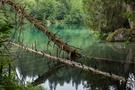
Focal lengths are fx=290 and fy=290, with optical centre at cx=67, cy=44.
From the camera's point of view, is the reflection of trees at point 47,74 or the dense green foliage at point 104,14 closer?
the reflection of trees at point 47,74

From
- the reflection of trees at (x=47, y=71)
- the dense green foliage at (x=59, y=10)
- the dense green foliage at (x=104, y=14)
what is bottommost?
the dense green foliage at (x=59, y=10)

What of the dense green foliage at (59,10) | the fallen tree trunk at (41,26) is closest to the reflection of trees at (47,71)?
the fallen tree trunk at (41,26)

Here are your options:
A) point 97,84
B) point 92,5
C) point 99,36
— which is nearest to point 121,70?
point 97,84

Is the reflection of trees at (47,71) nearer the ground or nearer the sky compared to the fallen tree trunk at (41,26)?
nearer the ground

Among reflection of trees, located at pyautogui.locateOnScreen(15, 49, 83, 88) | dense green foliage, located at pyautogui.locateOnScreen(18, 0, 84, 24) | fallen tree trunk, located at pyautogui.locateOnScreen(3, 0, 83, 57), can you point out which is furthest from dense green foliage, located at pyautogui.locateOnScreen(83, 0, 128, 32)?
dense green foliage, located at pyautogui.locateOnScreen(18, 0, 84, 24)

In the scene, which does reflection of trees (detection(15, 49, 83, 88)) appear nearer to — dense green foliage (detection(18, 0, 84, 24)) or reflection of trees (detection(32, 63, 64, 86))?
reflection of trees (detection(32, 63, 64, 86))

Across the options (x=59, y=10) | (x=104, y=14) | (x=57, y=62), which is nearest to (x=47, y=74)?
(x=57, y=62)

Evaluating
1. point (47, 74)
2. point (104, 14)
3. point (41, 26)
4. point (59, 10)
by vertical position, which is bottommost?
point (59, 10)

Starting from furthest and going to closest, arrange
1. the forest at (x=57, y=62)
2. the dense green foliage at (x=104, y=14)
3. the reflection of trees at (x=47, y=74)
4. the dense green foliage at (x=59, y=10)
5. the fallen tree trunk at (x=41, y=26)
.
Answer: the dense green foliage at (x=59, y=10), the dense green foliage at (x=104, y=14), the reflection of trees at (x=47, y=74), the fallen tree trunk at (x=41, y=26), the forest at (x=57, y=62)

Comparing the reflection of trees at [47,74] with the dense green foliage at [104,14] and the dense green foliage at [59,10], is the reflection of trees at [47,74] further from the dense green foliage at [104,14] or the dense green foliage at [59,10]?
the dense green foliage at [59,10]

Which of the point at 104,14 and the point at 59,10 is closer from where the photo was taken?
the point at 104,14

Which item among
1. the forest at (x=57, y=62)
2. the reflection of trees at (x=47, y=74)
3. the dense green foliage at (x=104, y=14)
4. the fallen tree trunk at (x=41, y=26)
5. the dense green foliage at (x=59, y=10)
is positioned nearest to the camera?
the forest at (x=57, y=62)

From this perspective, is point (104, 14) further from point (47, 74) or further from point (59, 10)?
point (59, 10)

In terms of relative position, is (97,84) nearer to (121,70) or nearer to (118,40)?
(121,70)
